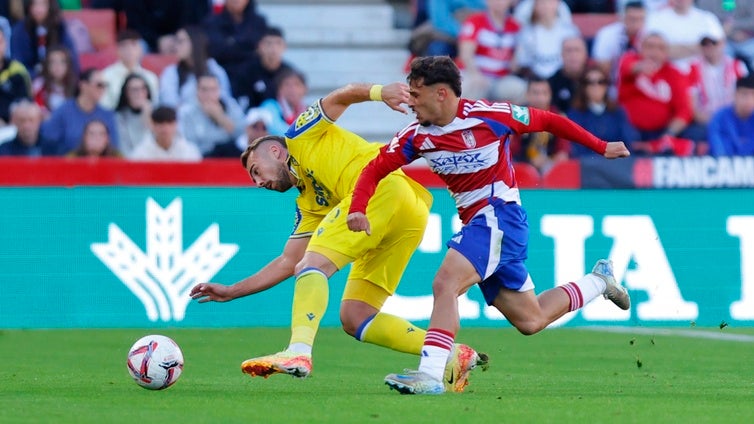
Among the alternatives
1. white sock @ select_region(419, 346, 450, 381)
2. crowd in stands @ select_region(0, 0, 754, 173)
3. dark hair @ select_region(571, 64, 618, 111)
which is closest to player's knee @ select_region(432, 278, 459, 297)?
white sock @ select_region(419, 346, 450, 381)

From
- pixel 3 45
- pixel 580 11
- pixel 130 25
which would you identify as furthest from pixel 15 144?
pixel 580 11

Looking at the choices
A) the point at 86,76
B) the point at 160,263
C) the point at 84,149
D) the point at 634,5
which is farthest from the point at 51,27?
the point at 634,5

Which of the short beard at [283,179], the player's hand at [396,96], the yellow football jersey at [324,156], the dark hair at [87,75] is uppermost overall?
the player's hand at [396,96]

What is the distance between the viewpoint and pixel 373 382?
916 cm

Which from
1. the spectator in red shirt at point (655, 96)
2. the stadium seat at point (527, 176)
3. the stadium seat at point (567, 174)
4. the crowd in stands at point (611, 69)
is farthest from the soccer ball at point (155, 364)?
the spectator in red shirt at point (655, 96)

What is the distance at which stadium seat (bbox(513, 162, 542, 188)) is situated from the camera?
49.0ft

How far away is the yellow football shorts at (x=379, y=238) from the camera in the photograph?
8562 millimetres

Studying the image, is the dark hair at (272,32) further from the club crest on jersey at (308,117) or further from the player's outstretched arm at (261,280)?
the club crest on jersey at (308,117)

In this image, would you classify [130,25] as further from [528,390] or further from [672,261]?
[528,390]

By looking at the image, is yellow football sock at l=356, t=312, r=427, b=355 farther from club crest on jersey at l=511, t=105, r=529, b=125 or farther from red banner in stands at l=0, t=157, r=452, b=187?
red banner in stands at l=0, t=157, r=452, b=187

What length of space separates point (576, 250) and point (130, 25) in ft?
22.7

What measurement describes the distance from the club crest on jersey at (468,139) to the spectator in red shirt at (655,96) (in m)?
10.3

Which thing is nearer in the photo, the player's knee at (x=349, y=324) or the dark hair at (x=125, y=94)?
the player's knee at (x=349, y=324)

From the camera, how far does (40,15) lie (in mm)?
17500
